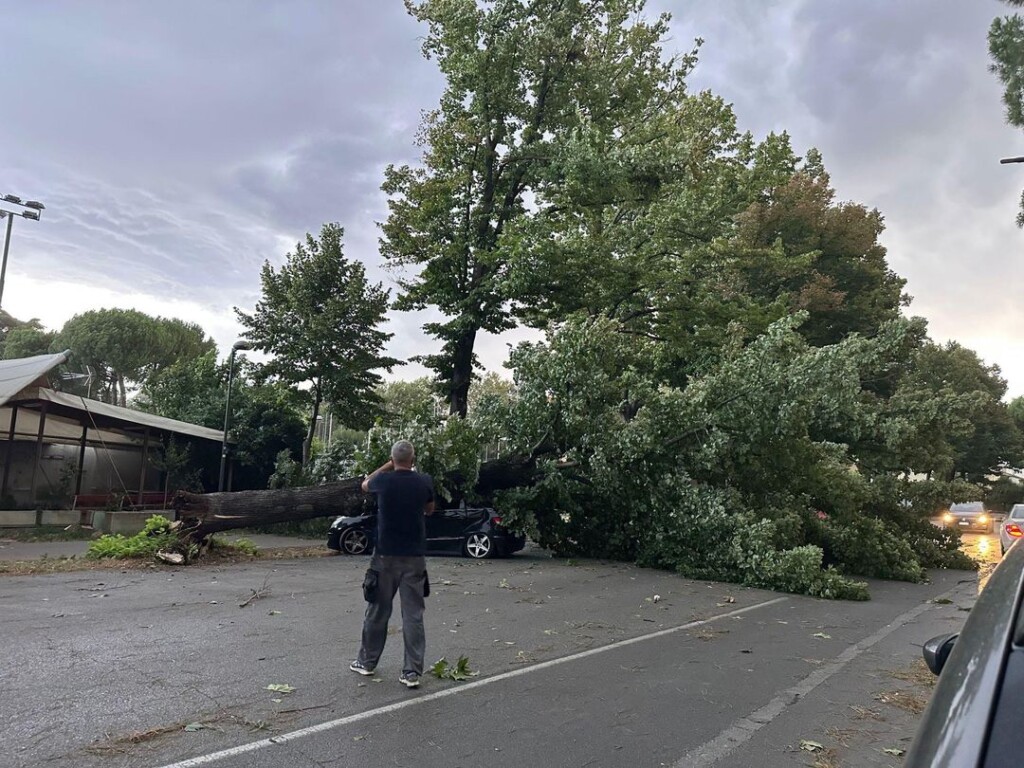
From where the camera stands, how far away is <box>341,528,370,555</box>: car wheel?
15.2m

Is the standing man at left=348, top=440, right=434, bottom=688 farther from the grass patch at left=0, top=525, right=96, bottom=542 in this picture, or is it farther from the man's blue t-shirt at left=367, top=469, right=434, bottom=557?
the grass patch at left=0, top=525, right=96, bottom=542

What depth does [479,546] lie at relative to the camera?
590 inches

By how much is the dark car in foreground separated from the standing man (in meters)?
4.40

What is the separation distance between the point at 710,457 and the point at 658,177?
8.52 m

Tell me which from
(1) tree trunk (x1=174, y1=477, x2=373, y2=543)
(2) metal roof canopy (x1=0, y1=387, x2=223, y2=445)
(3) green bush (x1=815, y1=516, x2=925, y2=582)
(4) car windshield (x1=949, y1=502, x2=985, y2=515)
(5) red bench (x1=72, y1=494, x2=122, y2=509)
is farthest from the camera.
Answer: (4) car windshield (x1=949, y1=502, x2=985, y2=515)

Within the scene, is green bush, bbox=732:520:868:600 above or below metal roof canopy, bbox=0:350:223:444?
below

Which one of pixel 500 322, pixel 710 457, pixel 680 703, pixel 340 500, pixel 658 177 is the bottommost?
pixel 680 703

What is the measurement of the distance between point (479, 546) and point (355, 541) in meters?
2.69

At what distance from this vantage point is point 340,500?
14.9 metres

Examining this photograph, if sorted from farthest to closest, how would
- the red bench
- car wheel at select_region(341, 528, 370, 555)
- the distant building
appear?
the red bench < the distant building < car wheel at select_region(341, 528, 370, 555)

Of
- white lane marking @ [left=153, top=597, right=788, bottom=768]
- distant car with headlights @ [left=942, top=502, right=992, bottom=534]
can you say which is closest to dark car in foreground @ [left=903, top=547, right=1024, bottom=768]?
white lane marking @ [left=153, top=597, right=788, bottom=768]

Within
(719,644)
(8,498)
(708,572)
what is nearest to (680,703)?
(719,644)

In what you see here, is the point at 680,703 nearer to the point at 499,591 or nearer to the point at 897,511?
the point at 499,591

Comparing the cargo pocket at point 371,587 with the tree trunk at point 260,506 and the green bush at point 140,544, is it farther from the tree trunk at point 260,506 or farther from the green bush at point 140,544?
the tree trunk at point 260,506
